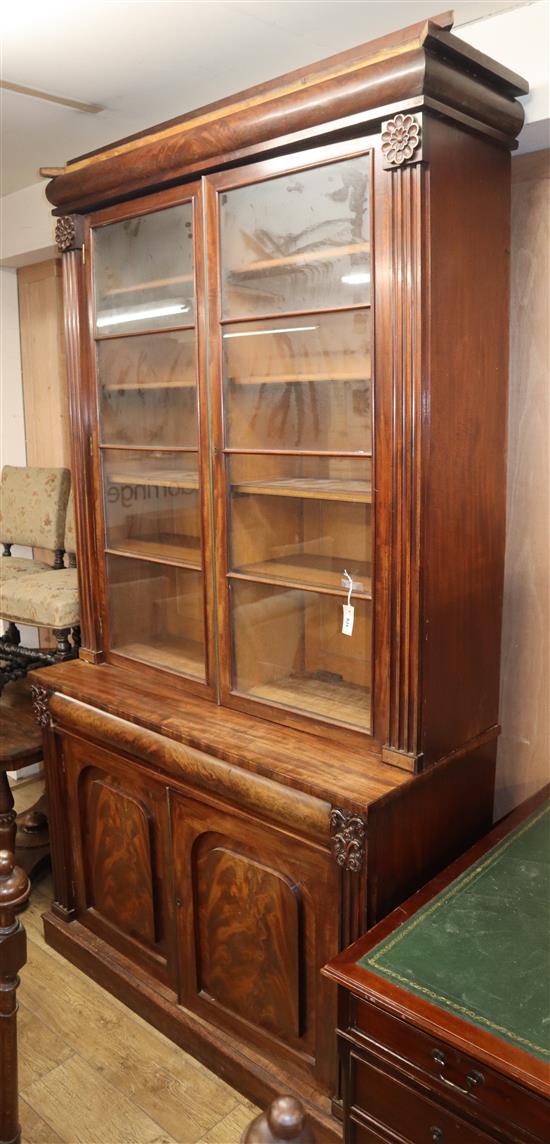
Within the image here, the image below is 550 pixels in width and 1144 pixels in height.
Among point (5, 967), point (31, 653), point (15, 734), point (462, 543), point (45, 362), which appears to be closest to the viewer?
point (5, 967)

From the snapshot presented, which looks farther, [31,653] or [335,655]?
[31,653]

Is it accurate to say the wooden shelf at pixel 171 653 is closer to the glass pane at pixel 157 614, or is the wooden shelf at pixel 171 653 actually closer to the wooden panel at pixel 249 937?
the glass pane at pixel 157 614

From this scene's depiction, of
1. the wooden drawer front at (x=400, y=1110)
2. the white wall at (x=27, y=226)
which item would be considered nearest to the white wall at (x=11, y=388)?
the white wall at (x=27, y=226)

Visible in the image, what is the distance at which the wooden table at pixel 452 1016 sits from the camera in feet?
4.40

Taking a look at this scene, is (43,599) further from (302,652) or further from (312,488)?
(312,488)

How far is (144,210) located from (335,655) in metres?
1.20

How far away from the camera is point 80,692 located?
7.66 ft

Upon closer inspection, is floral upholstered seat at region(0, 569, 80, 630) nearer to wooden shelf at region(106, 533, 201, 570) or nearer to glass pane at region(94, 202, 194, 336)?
wooden shelf at region(106, 533, 201, 570)

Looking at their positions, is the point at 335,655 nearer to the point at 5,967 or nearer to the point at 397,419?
the point at 397,419

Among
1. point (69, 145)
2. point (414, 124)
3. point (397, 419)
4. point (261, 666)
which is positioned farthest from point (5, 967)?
point (69, 145)

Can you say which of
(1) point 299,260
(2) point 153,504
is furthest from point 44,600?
(1) point 299,260

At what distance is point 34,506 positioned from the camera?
3312 mm

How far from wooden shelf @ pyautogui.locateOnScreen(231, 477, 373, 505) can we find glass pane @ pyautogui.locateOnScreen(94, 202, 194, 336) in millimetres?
444

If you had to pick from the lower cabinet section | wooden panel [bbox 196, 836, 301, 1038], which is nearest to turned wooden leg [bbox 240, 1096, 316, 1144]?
the lower cabinet section
